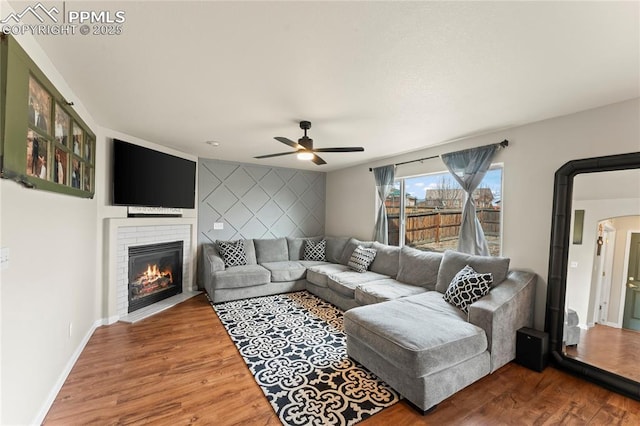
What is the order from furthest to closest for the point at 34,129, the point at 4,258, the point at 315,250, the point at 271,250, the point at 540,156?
the point at 315,250
the point at 271,250
the point at 540,156
the point at 34,129
the point at 4,258

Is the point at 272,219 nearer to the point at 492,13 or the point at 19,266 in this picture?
the point at 19,266

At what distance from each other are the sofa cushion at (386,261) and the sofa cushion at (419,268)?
5.5 inches

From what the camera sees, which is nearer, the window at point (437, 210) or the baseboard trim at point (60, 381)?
the baseboard trim at point (60, 381)

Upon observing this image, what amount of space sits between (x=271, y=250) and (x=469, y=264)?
3.47 meters

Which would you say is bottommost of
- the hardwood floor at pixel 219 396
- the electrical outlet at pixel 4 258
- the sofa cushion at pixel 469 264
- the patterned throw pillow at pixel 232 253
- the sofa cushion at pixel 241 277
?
the hardwood floor at pixel 219 396

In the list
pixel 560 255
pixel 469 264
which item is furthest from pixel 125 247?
pixel 560 255

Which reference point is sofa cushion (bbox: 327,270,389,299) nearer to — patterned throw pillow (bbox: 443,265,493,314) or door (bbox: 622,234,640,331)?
patterned throw pillow (bbox: 443,265,493,314)

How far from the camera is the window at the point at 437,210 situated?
3.23m

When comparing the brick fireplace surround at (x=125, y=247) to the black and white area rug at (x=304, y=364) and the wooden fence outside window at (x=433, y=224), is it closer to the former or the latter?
the black and white area rug at (x=304, y=364)

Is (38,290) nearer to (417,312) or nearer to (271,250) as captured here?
(417,312)

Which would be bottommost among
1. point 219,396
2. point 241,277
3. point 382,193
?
point 219,396

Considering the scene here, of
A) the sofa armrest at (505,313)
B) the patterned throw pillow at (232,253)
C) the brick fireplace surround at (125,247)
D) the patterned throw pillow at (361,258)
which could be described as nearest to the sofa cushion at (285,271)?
the patterned throw pillow at (232,253)

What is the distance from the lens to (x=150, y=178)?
370 cm

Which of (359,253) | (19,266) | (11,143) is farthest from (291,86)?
(359,253)
